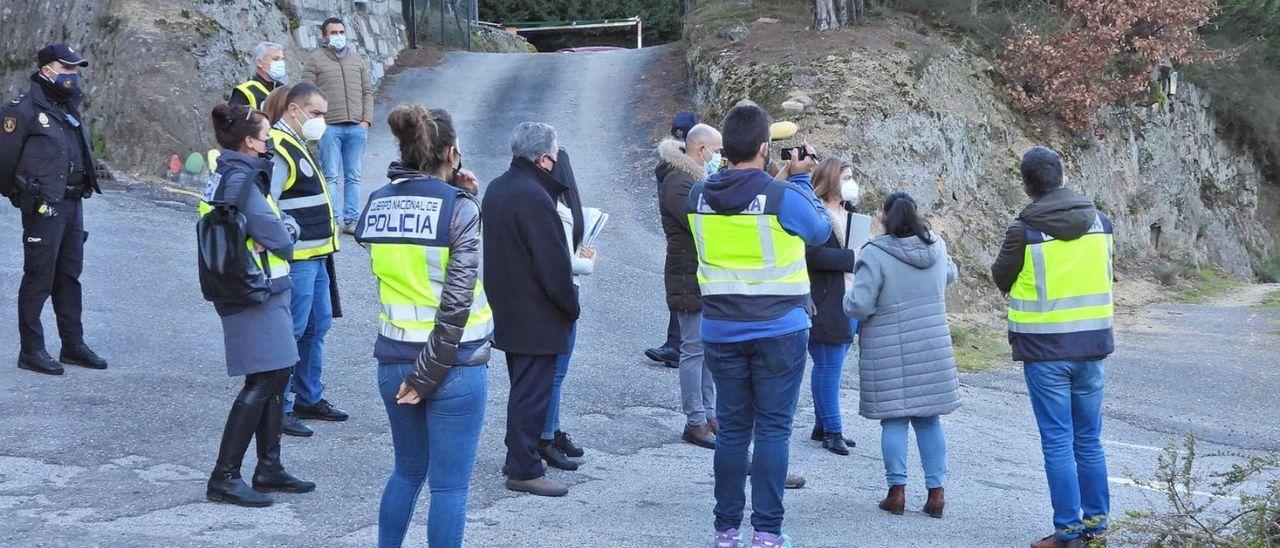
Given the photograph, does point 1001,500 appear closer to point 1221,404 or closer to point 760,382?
point 760,382

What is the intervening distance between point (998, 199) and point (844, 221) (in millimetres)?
10040

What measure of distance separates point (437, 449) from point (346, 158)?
28.0ft

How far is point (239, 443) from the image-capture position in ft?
17.9

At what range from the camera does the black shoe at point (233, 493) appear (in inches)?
216

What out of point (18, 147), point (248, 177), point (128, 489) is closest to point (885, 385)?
point (248, 177)

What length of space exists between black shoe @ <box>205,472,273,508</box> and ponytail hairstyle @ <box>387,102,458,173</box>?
1.94 meters

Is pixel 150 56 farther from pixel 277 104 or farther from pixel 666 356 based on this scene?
pixel 277 104

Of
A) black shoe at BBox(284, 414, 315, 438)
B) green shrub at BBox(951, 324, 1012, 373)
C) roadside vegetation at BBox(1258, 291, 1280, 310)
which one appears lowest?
roadside vegetation at BBox(1258, 291, 1280, 310)

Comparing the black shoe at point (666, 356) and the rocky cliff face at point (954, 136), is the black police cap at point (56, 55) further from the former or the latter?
the rocky cliff face at point (954, 136)

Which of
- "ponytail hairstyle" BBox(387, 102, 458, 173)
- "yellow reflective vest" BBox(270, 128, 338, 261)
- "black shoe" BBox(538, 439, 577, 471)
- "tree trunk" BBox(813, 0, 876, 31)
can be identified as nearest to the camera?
"ponytail hairstyle" BBox(387, 102, 458, 173)

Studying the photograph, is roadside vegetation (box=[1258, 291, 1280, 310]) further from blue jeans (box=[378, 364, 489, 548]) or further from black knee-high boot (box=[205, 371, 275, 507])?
blue jeans (box=[378, 364, 489, 548])

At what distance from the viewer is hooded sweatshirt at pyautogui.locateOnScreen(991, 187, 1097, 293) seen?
5.40m

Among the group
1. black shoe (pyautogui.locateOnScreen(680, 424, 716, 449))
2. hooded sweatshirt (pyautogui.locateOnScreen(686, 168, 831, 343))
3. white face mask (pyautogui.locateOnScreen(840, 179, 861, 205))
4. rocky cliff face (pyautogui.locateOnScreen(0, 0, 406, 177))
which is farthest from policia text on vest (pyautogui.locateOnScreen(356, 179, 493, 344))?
rocky cliff face (pyautogui.locateOnScreen(0, 0, 406, 177))

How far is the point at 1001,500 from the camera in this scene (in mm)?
6520
